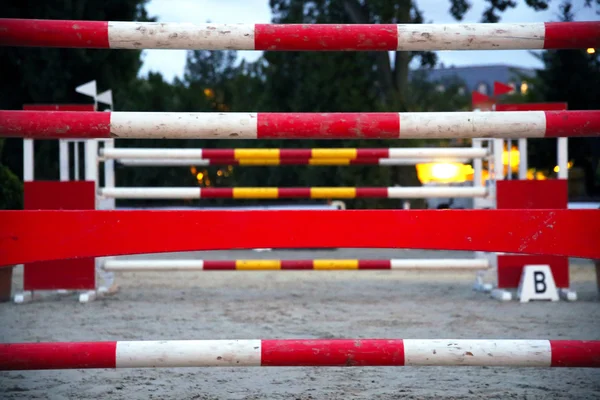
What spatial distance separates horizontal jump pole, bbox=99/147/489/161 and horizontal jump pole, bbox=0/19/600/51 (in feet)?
12.8

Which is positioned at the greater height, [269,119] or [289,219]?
[269,119]

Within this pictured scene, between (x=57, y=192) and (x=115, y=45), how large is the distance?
3935 mm

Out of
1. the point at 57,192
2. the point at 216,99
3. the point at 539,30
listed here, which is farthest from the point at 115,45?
the point at 216,99

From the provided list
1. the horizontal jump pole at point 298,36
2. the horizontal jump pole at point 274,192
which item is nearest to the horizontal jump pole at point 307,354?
the horizontal jump pole at point 298,36

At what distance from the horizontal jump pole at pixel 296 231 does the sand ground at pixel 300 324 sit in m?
Result: 0.93

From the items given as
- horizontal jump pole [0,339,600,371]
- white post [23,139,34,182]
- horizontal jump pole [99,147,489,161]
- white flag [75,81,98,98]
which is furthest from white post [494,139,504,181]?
horizontal jump pole [0,339,600,371]

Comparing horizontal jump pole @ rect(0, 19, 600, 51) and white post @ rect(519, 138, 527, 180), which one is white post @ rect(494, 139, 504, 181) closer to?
white post @ rect(519, 138, 527, 180)

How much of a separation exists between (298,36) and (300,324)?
2.70 metres

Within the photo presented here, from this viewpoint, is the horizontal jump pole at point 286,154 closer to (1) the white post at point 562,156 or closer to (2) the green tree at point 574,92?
(1) the white post at point 562,156

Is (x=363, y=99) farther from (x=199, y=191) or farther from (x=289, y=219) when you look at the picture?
(x=289, y=219)

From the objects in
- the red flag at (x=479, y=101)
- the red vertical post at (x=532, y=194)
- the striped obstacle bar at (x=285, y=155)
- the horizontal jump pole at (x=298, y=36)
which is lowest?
the red vertical post at (x=532, y=194)

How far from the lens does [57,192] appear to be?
18.5ft

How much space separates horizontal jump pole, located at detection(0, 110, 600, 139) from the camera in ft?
6.06

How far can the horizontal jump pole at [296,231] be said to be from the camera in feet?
5.93
